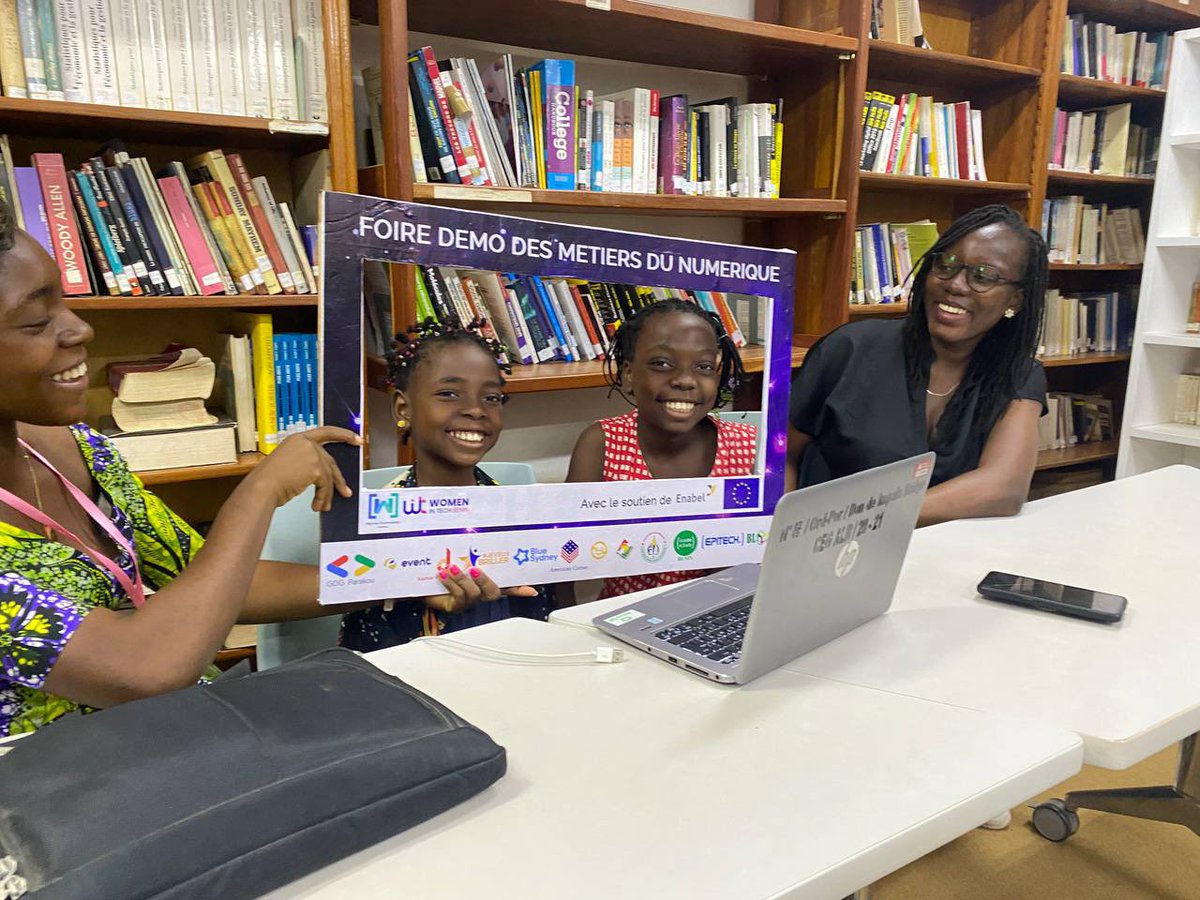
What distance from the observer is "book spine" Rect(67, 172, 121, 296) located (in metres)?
1.73

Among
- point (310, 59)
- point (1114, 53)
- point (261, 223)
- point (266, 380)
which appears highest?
point (1114, 53)

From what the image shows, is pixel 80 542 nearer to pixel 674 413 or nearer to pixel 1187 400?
pixel 674 413

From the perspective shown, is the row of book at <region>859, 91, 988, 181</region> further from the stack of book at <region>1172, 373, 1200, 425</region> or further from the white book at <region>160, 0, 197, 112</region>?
the white book at <region>160, 0, 197, 112</region>

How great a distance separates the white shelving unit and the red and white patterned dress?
112 inches

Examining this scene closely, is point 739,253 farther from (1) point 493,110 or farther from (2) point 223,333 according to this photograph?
(2) point 223,333

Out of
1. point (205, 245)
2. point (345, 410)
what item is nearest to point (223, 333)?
point (205, 245)

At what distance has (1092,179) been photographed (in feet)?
10.8

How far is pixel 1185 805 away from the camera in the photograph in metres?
1.62

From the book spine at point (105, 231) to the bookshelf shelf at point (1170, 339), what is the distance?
3.55 metres

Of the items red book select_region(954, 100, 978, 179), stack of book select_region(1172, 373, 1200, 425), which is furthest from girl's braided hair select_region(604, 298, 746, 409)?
stack of book select_region(1172, 373, 1200, 425)

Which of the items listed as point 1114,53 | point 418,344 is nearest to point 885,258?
point 1114,53

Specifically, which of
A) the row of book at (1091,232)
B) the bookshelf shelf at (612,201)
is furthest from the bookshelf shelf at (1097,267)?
the bookshelf shelf at (612,201)

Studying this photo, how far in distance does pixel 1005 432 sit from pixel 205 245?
1.72 meters

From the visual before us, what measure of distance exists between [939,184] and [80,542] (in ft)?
8.74
